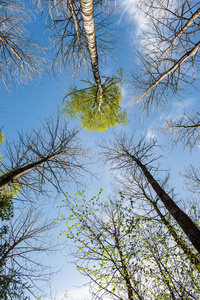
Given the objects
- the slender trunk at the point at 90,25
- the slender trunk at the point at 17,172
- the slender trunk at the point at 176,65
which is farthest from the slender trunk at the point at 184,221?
the slender trunk at the point at 90,25

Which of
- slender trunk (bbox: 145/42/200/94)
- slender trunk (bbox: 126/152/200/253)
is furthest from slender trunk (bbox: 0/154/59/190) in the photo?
slender trunk (bbox: 145/42/200/94)

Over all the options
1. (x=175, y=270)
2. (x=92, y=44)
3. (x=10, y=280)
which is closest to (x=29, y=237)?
(x=10, y=280)

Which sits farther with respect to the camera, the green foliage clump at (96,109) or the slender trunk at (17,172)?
the green foliage clump at (96,109)

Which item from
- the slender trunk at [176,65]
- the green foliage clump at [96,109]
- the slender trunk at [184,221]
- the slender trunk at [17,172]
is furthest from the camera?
the green foliage clump at [96,109]

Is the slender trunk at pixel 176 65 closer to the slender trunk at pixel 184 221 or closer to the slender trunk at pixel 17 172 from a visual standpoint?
the slender trunk at pixel 184 221

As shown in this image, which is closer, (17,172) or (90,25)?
(90,25)

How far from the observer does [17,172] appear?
4.15m

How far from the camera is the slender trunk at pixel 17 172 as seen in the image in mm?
3904

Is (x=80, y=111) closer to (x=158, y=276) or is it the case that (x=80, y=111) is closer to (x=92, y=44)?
(x=92, y=44)

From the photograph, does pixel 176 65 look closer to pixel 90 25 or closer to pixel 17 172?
pixel 90 25

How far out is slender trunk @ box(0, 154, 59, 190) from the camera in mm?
3904

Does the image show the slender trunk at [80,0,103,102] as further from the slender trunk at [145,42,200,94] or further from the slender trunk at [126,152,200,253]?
the slender trunk at [126,152,200,253]

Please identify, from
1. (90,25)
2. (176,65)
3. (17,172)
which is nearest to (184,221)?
(176,65)

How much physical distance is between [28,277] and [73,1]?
277 inches
